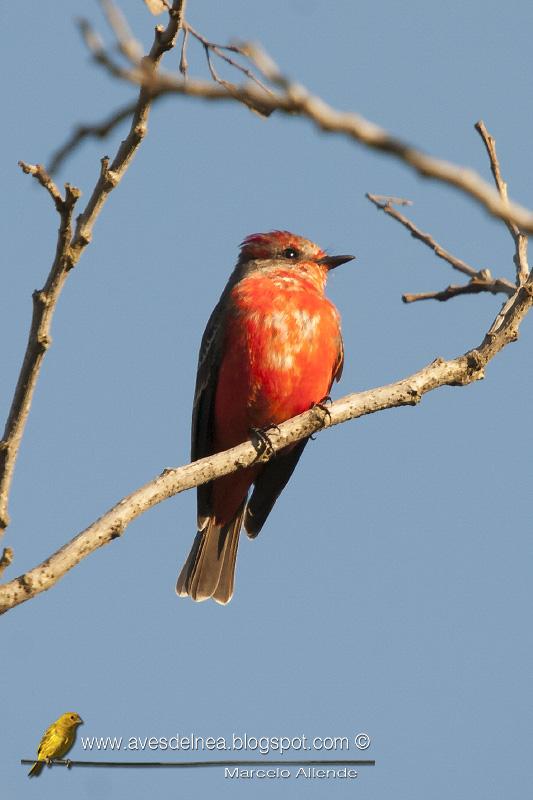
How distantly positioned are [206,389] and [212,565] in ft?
4.89

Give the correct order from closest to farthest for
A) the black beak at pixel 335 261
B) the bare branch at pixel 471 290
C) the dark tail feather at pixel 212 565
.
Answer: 1. the bare branch at pixel 471 290
2. the dark tail feather at pixel 212 565
3. the black beak at pixel 335 261

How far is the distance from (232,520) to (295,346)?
1713mm

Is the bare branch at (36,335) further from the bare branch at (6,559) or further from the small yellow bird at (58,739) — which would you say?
the small yellow bird at (58,739)

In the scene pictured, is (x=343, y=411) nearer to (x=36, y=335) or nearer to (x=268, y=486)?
(x=36, y=335)

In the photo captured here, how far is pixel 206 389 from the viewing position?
7.87 meters

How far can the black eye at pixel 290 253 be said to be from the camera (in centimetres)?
872

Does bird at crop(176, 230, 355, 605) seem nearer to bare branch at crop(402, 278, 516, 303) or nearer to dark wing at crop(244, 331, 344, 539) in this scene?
dark wing at crop(244, 331, 344, 539)

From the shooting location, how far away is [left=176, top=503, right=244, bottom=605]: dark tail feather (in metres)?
8.12

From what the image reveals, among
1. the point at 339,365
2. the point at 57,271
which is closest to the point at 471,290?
the point at 57,271

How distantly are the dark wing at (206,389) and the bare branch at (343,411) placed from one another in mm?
1598

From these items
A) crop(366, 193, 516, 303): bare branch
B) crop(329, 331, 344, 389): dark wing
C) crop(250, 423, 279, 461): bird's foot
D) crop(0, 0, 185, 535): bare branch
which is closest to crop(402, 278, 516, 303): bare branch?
crop(366, 193, 516, 303): bare branch

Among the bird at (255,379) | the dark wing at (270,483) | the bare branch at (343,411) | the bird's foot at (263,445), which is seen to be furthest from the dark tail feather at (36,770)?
the dark wing at (270,483)

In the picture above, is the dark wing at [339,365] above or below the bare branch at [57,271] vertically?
above

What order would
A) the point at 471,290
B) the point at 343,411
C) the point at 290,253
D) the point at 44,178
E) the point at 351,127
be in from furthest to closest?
1. the point at 290,253
2. the point at 343,411
3. the point at 471,290
4. the point at 44,178
5. the point at 351,127
